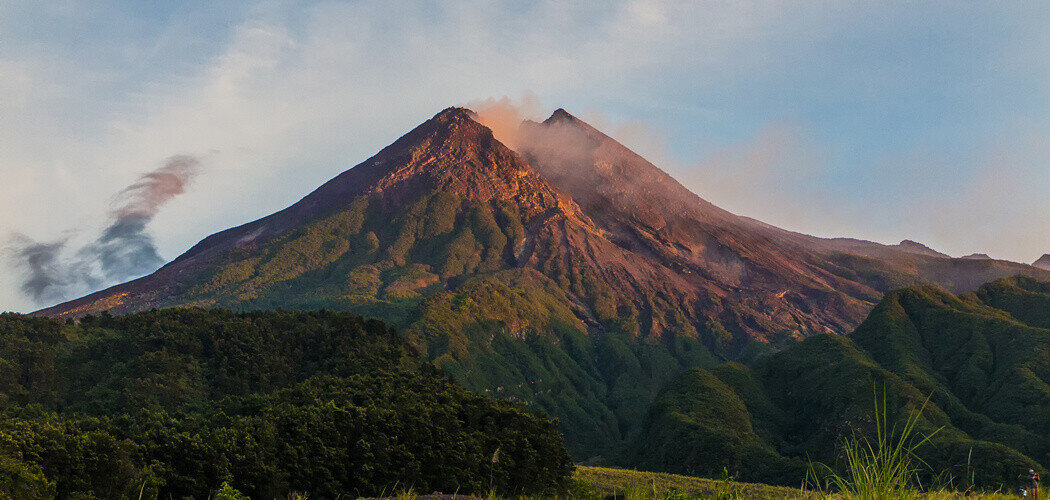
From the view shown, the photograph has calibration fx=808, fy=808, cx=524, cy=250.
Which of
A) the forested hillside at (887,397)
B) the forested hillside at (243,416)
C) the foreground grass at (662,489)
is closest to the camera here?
the foreground grass at (662,489)

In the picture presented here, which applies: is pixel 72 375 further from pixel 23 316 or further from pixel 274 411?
pixel 274 411

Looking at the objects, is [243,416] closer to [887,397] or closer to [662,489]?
[662,489]

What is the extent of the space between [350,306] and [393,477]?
162m

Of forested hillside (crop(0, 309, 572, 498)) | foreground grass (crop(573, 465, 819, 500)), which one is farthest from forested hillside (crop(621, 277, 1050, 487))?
forested hillside (crop(0, 309, 572, 498))

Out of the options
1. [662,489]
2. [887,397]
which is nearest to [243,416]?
[662,489]

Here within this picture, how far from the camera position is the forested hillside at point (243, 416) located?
107ft

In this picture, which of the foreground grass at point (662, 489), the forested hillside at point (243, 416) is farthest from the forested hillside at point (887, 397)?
the forested hillside at point (243, 416)

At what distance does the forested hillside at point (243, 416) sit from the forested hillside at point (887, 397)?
6000 cm

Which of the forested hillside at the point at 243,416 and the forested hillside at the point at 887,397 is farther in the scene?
the forested hillside at the point at 887,397

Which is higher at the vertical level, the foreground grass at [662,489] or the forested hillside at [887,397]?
the foreground grass at [662,489]

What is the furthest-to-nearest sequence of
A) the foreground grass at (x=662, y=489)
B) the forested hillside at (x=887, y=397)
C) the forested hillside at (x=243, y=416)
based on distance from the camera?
the forested hillside at (x=887, y=397), the forested hillside at (x=243, y=416), the foreground grass at (x=662, y=489)

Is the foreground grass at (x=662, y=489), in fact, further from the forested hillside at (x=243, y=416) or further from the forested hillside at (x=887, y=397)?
the forested hillside at (x=887, y=397)

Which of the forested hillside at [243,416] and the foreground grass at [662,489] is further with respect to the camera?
the forested hillside at [243,416]

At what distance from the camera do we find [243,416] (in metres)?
43.6
